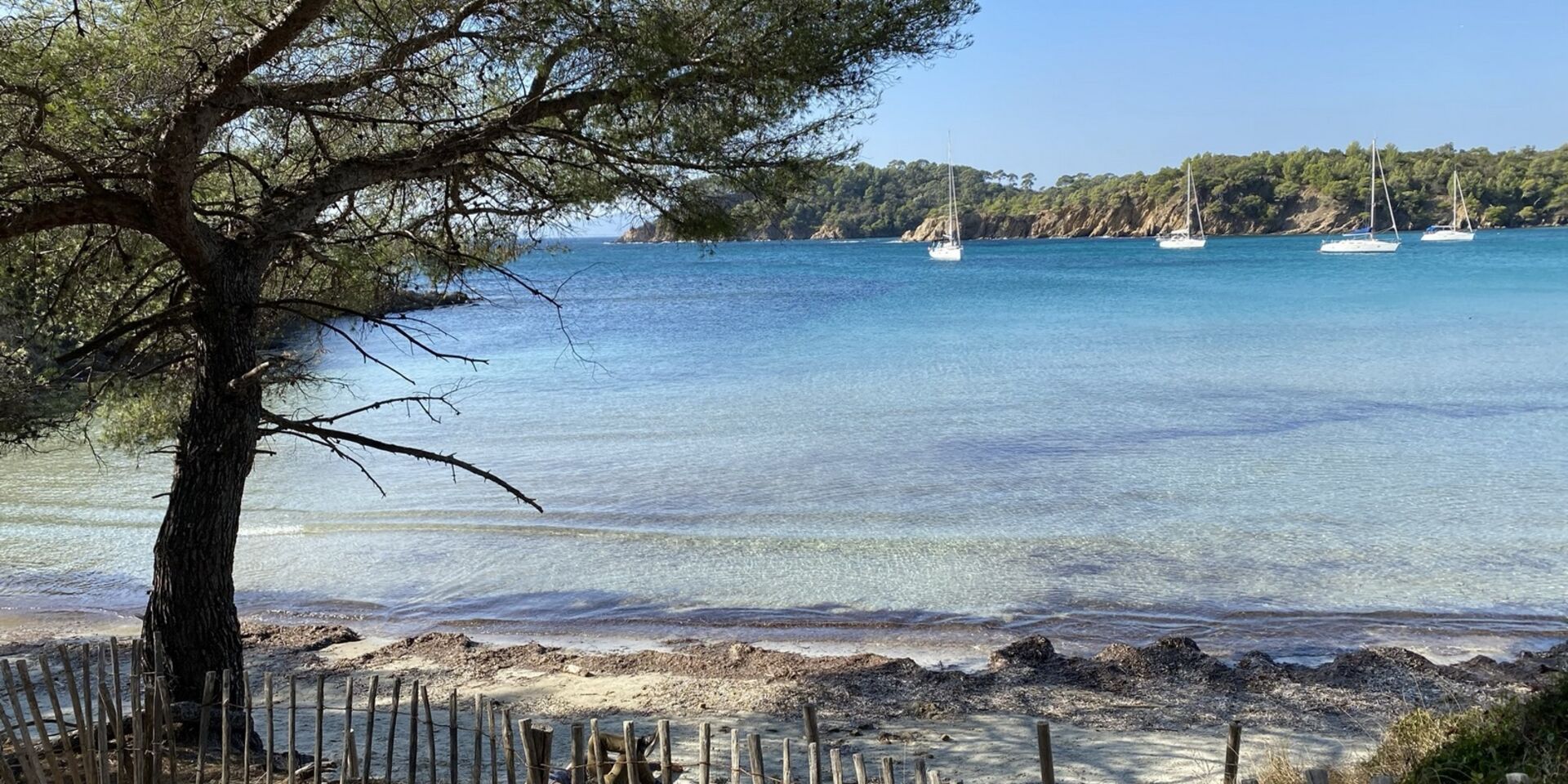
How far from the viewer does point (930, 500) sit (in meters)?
13.2

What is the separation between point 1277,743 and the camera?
6031 mm

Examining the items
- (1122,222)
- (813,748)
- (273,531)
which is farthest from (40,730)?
(1122,222)

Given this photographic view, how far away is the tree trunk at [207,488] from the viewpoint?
5.43m

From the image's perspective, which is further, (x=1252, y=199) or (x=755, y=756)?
(x=1252, y=199)

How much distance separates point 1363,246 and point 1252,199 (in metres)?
38.7

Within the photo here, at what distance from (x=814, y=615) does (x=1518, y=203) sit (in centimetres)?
12600

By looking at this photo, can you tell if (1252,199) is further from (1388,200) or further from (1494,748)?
(1494,748)

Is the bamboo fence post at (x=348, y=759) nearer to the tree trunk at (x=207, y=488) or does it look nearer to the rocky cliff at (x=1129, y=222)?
the tree trunk at (x=207, y=488)

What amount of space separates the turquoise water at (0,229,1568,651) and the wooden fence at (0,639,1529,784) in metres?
3.41

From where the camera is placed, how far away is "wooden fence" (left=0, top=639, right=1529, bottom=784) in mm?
3652

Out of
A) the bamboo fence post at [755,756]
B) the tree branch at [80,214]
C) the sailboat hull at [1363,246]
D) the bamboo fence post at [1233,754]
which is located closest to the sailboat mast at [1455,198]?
the sailboat hull at [1363,246]

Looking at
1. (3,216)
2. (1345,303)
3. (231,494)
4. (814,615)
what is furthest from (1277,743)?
(1345,303)

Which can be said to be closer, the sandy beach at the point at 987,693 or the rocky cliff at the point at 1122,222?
the sandy beach at the point at 987,693

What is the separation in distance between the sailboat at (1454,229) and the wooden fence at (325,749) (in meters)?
98.4
